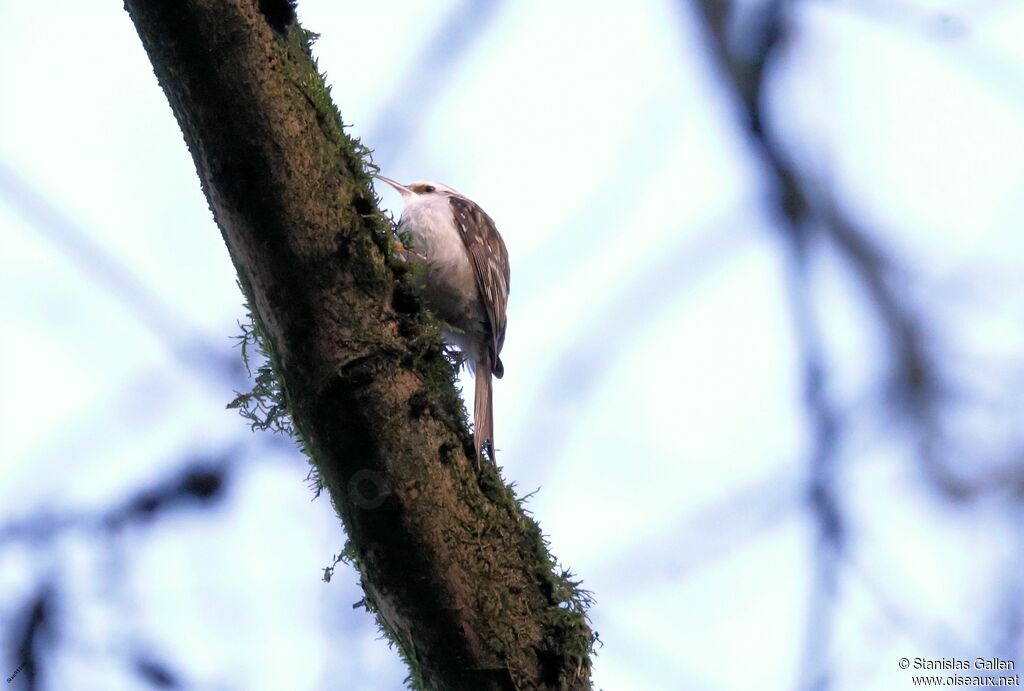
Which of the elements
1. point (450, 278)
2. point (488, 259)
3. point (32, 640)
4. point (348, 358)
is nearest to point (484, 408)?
point (450, 278)

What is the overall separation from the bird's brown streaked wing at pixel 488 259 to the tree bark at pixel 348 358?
85.4 inches

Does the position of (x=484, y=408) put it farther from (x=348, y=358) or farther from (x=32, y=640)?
(x=32, y=640)

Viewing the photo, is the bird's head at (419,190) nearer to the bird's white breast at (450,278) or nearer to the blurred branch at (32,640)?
the bird's white breast at (450,278)

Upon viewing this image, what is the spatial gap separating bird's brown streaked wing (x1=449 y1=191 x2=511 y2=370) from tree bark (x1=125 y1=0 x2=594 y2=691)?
2.17 meters

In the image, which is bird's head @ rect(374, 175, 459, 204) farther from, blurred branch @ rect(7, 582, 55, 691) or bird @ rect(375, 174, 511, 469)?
blurred branch @ rect(7, 582, 55, 691)

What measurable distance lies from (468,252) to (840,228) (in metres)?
3.57

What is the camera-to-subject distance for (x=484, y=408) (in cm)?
455

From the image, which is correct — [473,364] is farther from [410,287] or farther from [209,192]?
[209,192]

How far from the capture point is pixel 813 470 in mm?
2158

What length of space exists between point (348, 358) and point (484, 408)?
5.47 feet

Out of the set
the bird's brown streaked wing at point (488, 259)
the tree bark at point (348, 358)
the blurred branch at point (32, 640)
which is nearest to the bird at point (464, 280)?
the bird's brown streaked wing at point (488, 259)

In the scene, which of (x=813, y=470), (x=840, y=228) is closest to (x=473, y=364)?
(x=813, y=470)

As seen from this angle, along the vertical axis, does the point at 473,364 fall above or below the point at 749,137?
above

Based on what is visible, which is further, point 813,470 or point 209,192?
point 209,192
